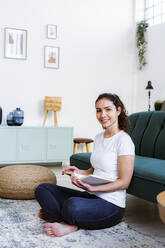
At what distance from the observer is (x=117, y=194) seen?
2344 millimetres

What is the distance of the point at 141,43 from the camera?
6.64m

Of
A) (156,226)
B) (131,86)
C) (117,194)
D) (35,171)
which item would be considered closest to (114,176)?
(117,194)

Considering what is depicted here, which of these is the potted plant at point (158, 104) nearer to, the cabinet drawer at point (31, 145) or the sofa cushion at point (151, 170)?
the cabinet drawer at point (31, 145)

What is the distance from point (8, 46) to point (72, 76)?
126 centimetres

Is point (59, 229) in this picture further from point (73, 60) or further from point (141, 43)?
point (141, 43)

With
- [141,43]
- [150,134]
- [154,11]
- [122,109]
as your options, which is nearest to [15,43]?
[141,43]

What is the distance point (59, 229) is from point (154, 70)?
4686mm

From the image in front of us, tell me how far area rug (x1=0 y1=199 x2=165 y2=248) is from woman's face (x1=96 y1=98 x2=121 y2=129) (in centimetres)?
75

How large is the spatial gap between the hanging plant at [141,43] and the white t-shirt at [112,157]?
14.5 feet

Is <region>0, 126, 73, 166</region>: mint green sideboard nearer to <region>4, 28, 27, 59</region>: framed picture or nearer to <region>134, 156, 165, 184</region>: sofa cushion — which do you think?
<region>4, 28, 27, 59</region>: framed picture

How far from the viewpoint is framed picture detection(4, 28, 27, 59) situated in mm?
5703

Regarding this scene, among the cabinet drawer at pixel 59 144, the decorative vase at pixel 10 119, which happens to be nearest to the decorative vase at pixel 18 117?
the decorative vase at pixel 10 119

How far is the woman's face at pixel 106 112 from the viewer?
2410 mm

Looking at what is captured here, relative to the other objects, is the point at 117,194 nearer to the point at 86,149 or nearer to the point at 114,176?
the point at 114,176
